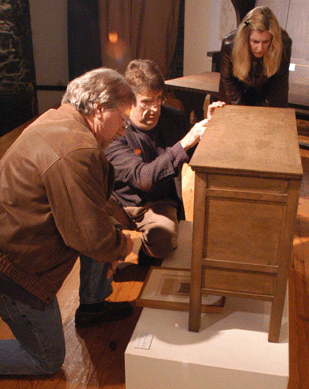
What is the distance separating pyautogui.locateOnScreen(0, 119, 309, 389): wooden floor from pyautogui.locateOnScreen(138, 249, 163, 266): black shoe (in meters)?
0.04

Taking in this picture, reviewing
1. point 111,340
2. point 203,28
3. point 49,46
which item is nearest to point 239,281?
point 111,340

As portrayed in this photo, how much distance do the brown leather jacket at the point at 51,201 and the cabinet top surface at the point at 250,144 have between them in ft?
1.14

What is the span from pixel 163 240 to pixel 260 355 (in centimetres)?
88

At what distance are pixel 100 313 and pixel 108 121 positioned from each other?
3.17ft

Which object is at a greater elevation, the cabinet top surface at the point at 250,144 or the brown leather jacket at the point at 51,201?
the cabinet top surface at the point at 250,144

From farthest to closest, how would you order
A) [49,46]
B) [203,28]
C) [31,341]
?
[49,46]
[203,28]
[31,341]

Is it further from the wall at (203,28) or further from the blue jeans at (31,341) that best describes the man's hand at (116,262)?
the wall at (203,28)

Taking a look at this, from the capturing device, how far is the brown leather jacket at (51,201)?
1359mm

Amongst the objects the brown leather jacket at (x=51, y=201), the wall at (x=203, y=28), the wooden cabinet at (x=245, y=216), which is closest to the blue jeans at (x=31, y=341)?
the brown leather jacket at (x=51, y=201)

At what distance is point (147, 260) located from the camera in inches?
97.7

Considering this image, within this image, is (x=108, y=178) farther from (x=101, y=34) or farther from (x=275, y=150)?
(x=101, y=34)

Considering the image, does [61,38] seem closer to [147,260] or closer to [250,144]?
[147,260]

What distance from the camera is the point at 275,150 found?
1.43m

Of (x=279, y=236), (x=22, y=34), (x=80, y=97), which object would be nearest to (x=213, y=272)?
(x=279, y=236)
